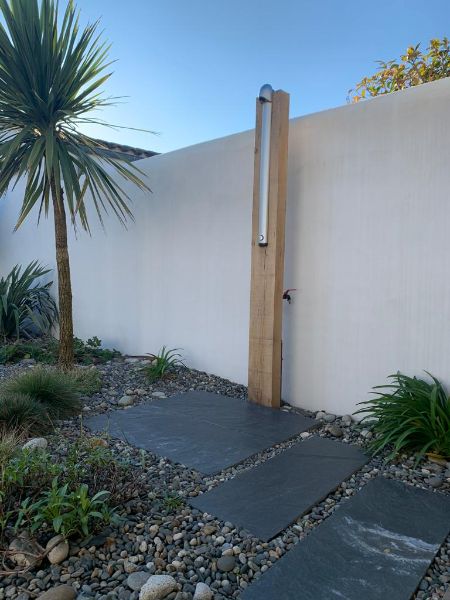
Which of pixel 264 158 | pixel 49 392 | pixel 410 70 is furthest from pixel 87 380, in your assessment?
pixel 410 70

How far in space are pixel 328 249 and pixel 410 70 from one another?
479cm

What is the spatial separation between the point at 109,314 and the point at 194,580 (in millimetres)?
4336

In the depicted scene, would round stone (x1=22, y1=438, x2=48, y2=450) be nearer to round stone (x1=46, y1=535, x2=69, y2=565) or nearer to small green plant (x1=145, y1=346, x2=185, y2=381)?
round stone (x1=46, y1=535, x2=69, y2=565)

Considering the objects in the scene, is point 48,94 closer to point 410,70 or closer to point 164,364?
point 164,364

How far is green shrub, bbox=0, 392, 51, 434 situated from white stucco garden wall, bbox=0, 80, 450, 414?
175 centimetres

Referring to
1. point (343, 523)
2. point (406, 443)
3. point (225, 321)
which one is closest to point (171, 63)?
point (225, 321)

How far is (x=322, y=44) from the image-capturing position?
6.11m

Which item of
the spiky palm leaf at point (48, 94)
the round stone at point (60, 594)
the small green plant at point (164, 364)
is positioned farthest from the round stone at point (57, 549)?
the spiky palm leaf at point (48, 94)

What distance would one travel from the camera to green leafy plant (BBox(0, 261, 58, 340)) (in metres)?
5.76

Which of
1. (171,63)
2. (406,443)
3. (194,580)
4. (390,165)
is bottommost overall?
(194,580)

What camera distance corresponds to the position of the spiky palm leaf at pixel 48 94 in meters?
3.74

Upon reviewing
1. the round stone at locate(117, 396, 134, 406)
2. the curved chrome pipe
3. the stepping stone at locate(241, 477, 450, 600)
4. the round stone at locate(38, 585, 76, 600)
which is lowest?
the round stone at locate(38, 585, 76, 600)

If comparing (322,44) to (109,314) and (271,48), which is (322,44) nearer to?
(271,48)

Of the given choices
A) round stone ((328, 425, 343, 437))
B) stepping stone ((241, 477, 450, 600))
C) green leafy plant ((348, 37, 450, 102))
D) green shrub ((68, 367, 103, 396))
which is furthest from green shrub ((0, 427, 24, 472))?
green leafy plant ((348, 37, 450, 102))
